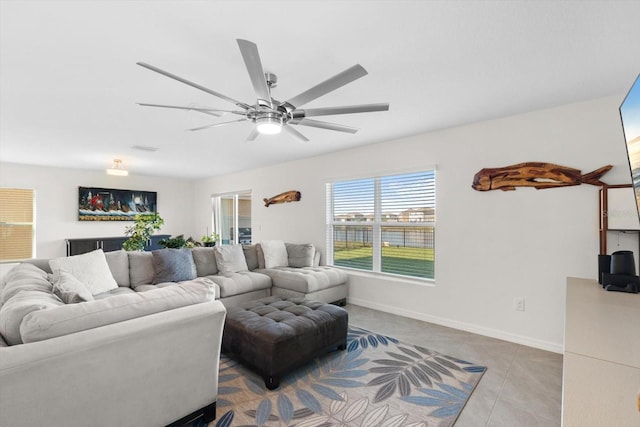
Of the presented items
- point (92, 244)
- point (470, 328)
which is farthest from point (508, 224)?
point (92, 244)

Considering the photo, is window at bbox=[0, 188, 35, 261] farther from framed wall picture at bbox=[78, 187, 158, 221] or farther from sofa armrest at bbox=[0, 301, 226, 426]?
sofa armrest at bbox=[0, 301, 226, 426]

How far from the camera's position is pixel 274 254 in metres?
4.62

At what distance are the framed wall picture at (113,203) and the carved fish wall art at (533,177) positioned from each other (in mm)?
7145

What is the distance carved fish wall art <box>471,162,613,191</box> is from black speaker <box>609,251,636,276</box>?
74 centimetres

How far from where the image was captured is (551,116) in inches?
111

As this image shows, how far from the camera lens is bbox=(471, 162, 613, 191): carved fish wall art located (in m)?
2.65

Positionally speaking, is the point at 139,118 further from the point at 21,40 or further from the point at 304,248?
the point at 304,248

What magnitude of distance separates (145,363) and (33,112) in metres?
3.05

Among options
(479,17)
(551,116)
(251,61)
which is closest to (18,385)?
(251,61)

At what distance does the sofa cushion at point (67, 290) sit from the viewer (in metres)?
1.95

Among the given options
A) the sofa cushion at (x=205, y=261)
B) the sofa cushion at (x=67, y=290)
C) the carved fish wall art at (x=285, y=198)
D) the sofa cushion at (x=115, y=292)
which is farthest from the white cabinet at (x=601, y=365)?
the carved fish wall art at (x=285, y=198)

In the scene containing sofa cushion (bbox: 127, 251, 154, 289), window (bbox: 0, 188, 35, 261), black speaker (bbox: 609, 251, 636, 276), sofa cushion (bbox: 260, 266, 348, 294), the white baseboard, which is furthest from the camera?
window (bbox: 0, 188, 35, 261)

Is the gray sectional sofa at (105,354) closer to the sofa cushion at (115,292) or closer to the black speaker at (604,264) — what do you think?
the sofa cushion at (115,292)

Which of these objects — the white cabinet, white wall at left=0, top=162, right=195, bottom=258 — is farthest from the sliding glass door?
the white cabinet
